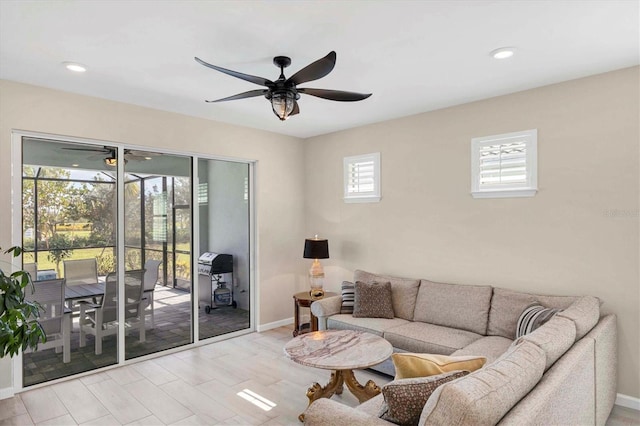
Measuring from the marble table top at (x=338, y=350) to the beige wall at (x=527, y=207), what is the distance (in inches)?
59.8

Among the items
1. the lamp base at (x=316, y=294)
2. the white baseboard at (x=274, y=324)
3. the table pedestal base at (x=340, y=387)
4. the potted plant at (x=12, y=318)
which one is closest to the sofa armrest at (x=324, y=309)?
the lamp base at (x=316, y=294)

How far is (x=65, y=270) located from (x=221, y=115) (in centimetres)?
229

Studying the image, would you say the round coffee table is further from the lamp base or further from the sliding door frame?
the sliding door frame

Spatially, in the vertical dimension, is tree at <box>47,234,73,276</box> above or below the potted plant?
above

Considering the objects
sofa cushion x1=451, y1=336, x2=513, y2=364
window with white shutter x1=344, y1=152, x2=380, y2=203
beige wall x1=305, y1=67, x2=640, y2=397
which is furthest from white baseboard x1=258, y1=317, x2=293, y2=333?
sofa cushion x1=451, y1=336, x2=513, y2=364

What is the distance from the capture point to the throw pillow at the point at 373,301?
4141 mm

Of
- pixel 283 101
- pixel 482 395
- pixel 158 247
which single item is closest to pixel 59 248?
pixel 158 247

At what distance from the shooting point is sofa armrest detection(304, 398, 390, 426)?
166cm

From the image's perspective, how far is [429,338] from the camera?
3482 mm

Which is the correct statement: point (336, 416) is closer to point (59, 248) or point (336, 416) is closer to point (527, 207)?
point (527, 207)

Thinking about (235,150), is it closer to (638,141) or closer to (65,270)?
(65,270)

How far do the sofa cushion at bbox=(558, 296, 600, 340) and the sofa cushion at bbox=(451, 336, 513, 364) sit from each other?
1.94 feet

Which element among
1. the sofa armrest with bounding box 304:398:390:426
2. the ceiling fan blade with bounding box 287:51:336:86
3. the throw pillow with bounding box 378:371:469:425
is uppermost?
the ceiling fan blade with bounding box 287:51:336:86

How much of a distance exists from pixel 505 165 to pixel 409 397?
2.89m
